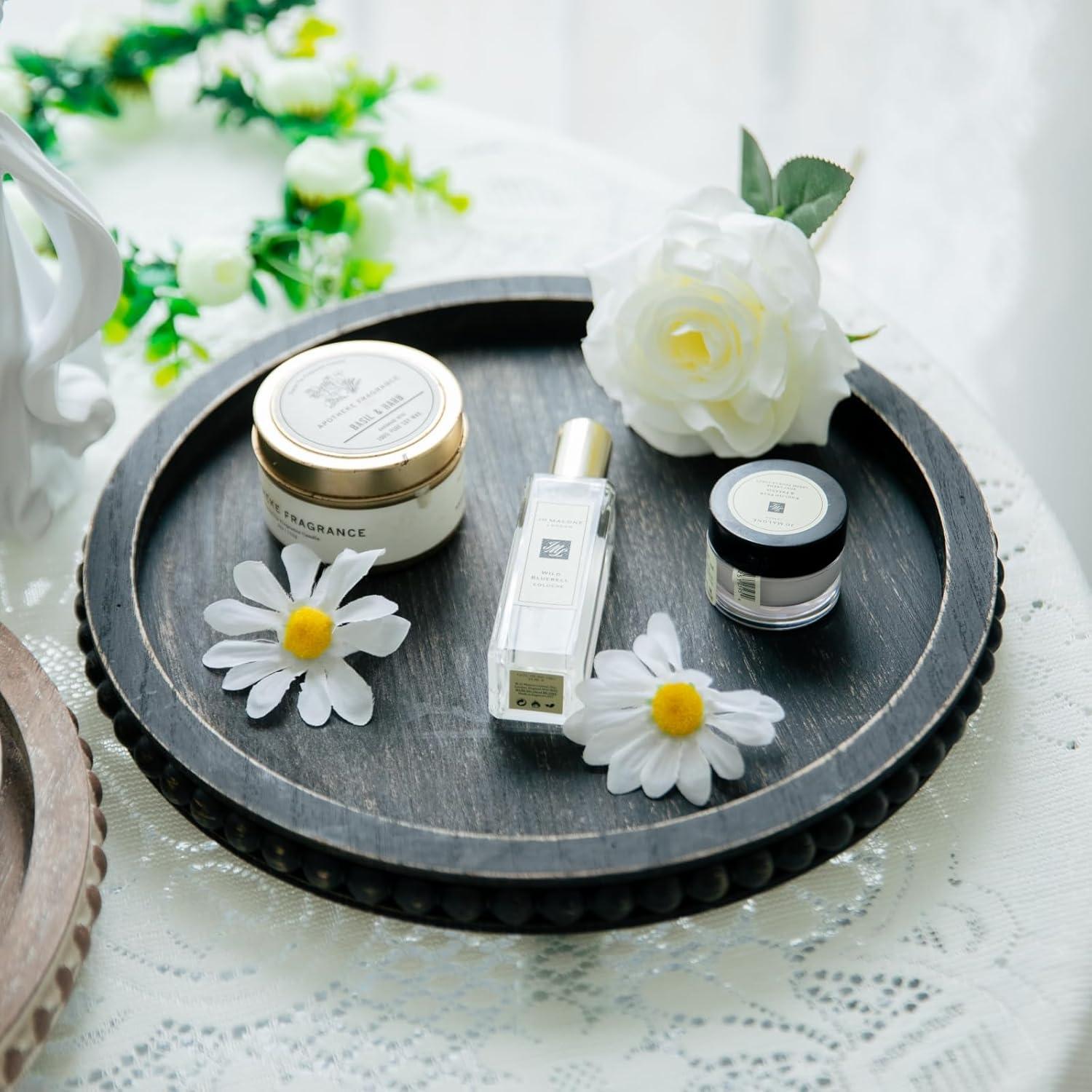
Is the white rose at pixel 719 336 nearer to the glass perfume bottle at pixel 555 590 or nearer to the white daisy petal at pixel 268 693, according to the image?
the glass perfume bottle at pixel 555 590

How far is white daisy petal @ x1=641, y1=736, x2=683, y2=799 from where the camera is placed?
694 millimetres

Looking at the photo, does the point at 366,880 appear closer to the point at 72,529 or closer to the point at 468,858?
the point at 468,858

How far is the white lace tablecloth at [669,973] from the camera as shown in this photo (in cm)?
63

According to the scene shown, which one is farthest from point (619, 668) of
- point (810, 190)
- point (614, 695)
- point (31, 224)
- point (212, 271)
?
point (31, 224)

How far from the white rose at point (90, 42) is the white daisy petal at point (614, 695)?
886mm

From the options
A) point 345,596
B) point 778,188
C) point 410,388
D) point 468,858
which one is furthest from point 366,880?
point 778,188

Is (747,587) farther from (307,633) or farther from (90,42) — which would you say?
(90,42)

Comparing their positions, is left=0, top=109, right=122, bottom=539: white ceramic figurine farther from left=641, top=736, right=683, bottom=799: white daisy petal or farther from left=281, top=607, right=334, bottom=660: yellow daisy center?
left=641, top=736, right=683, bottom=799: white daisy petal

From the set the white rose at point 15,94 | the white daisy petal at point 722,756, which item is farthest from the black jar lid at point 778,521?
the white rose at point 15,94

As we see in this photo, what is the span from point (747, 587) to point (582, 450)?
152 mm

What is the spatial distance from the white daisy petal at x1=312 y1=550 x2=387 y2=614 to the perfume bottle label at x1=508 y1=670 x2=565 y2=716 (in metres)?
0.12

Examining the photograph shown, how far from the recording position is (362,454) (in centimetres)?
80

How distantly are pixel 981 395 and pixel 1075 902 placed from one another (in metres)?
1.06

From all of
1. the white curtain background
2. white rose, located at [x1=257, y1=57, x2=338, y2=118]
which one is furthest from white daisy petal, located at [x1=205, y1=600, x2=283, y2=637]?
the white curtain background
